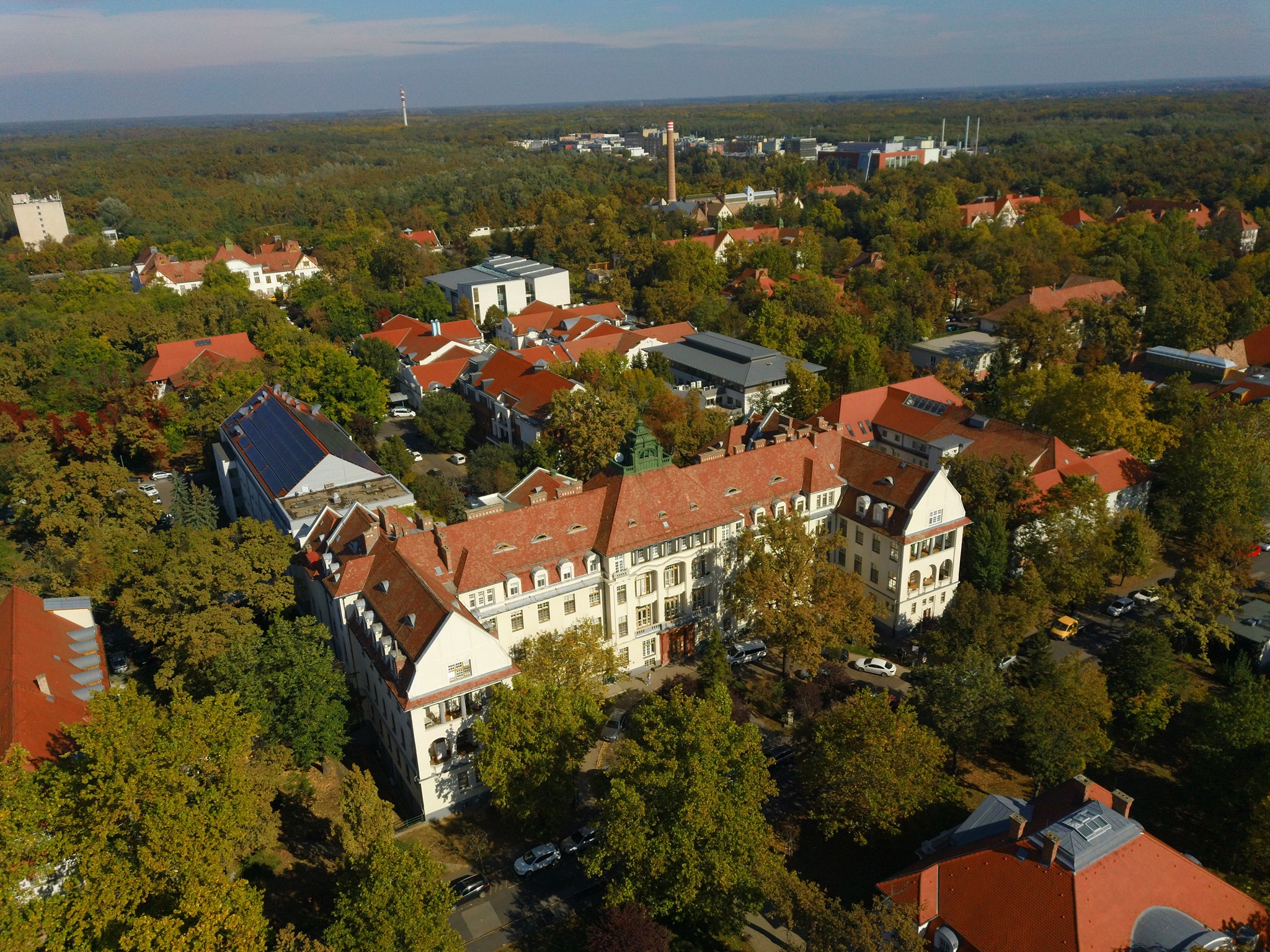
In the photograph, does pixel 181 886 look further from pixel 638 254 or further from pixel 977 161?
pixel 977 161

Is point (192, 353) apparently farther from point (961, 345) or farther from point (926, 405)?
point (961, 345)

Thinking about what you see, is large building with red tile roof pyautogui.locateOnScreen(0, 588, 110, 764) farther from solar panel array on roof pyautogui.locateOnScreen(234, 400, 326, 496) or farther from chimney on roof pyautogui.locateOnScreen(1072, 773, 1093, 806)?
chimney on roof pyautogui.locateOnScreen(1072, 773, 1093, 806)

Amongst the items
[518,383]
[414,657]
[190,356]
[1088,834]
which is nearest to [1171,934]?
[1088,834]

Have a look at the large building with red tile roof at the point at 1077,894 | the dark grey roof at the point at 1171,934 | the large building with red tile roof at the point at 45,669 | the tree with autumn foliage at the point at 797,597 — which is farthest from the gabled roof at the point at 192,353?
the dark grey roof at the point at 1171,934

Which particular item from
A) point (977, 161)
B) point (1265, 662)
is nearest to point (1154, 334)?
point (1265, 662)

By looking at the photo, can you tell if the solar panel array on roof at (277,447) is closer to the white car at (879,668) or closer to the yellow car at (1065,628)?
the white car at (879,668)

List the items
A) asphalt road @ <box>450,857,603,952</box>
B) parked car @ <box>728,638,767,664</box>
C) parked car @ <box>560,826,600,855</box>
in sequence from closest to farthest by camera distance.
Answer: asphalt road @ <box>450,857,603,952</box>, parked car @ <box>560,826,600,855</box>, parked car @ <box>728,638,767,664</box>

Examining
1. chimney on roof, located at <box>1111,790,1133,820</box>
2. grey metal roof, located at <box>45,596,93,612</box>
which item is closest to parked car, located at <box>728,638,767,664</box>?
chimney on roof, located at <box>1111,790,1133,820</box>

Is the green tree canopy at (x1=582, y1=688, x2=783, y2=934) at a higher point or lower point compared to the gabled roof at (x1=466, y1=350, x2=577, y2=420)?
lower
